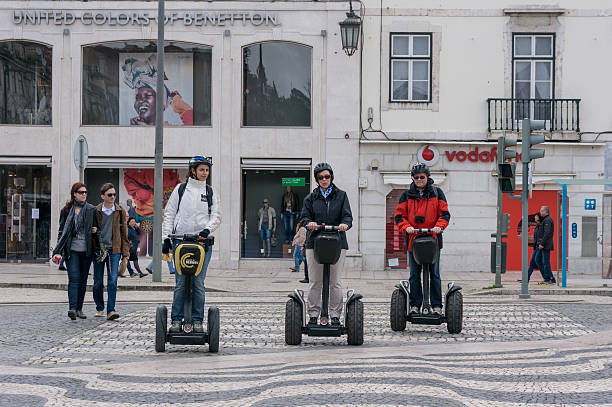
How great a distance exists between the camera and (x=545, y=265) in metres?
20.0

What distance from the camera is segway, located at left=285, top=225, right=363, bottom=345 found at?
9.35 meters

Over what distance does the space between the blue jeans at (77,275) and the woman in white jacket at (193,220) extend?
3.31 metres

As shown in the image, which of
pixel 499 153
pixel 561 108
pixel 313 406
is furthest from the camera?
pixel 561 108

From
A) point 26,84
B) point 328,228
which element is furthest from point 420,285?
point 26,84

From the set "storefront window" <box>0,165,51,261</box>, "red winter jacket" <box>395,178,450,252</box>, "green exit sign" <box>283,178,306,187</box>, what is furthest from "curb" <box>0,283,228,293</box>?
"red winter jacket" <box>395,178,450,252</box>

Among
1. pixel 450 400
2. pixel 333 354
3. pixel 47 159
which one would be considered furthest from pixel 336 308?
pixel 47 159

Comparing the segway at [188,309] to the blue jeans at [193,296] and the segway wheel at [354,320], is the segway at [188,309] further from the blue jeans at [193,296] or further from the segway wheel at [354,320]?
the segway wheel at [354,320]

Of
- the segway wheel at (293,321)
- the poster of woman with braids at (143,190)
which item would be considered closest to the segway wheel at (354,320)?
the segway wheel at (293,321)

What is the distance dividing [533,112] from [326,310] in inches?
628

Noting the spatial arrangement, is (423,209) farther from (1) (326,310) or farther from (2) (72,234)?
(2) (72,234)

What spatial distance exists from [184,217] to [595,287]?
1211 cm

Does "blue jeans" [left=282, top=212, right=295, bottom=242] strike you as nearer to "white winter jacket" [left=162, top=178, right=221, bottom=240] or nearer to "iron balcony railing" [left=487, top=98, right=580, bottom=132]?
"iron balcony railing" [left=487, top=98, right=580, bottom=132]

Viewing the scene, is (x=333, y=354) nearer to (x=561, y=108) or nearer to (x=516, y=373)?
A: (x=516, y=373)

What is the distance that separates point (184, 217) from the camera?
913 centimetres
